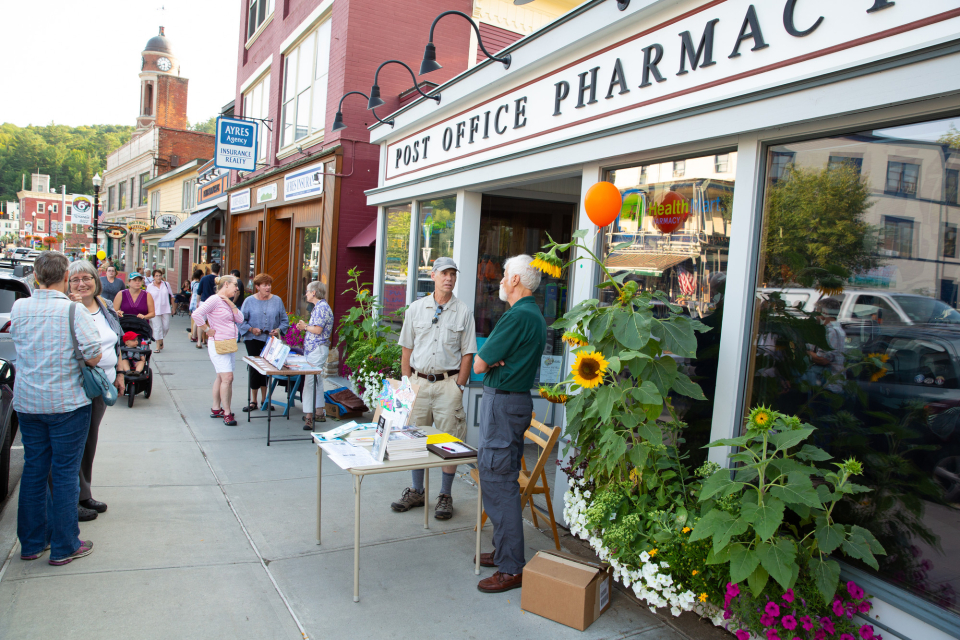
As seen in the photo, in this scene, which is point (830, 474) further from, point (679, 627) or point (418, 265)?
point (418, 265)

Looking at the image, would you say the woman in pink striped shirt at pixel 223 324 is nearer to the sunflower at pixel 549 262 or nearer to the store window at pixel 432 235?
the store window at pixel 432 235

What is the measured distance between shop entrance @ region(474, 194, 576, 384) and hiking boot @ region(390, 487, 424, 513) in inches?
103

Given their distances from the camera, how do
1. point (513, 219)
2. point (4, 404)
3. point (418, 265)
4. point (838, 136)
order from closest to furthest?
point (838, 136) < point (4, 404) < point (513, 219) < point (418, 265)

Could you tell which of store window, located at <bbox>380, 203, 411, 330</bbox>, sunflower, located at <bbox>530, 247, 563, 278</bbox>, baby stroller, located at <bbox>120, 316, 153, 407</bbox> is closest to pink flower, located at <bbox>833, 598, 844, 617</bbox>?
sunflower, located at <bbox>530, 247, 563, 278</bbox>

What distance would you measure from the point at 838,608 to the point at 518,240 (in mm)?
5432

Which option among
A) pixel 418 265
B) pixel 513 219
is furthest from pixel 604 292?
pixel 418 265

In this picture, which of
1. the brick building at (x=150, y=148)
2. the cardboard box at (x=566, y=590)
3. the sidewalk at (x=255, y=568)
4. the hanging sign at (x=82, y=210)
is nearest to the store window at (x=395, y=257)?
the sidewalk at (x=255, y=568)

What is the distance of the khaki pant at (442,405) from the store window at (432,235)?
2857mm

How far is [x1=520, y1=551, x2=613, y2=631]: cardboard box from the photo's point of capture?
131 inches

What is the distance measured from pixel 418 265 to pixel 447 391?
3.71 meters

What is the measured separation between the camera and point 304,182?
11875 millimetres

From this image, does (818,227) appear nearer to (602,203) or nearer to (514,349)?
(602,203)

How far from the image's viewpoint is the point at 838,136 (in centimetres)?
315

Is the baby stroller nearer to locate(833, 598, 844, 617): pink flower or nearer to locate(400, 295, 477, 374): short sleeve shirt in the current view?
locate(400, 295, 477, 374): short sleeve shirt
